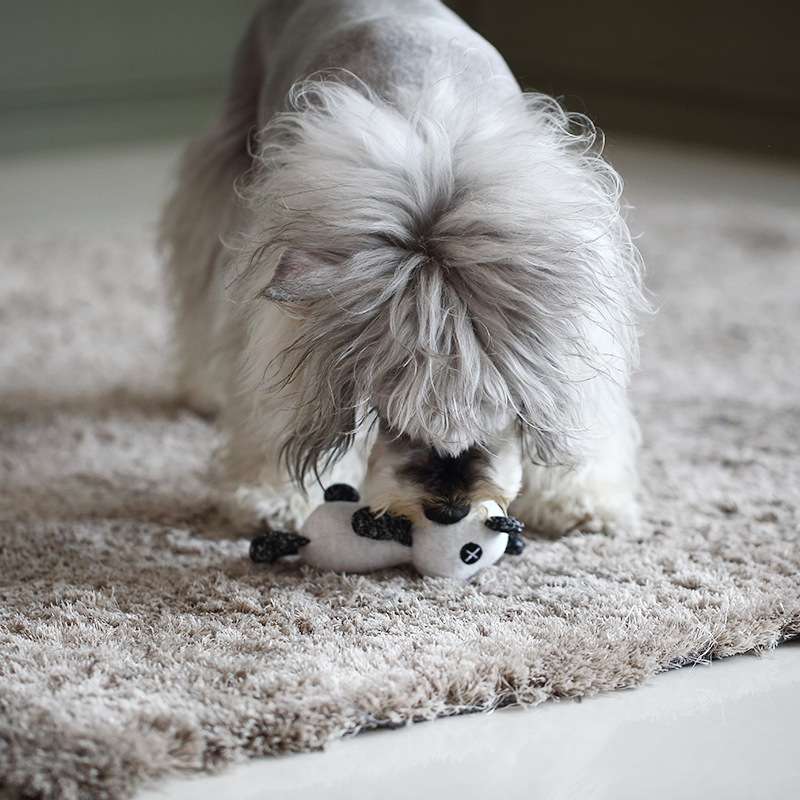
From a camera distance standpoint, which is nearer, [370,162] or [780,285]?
[370,162]

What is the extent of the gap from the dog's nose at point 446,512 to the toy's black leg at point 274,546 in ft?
0.69

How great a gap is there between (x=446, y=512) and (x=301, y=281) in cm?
32

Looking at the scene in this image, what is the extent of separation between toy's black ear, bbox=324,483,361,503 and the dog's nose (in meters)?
0.17

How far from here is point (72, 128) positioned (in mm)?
5164

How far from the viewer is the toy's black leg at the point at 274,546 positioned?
1601 millimetres

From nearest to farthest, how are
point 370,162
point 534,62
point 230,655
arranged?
1. point 230,655
2. point 370,162
3. point 534,62

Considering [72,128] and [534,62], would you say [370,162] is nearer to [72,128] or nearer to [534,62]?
[72,128]

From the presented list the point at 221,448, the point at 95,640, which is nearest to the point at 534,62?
the point at 221,448

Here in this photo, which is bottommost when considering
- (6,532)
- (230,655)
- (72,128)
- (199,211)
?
(72,128)

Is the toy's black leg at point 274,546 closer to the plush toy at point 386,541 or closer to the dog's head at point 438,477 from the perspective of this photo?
the plush toy at point 386,541

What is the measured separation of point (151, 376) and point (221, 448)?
0.64m

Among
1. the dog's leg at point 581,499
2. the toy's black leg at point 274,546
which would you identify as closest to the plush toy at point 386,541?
the toy's black leg at point 274,546

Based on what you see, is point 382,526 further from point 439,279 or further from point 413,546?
point 439,279

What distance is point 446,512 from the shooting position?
1.46 m
